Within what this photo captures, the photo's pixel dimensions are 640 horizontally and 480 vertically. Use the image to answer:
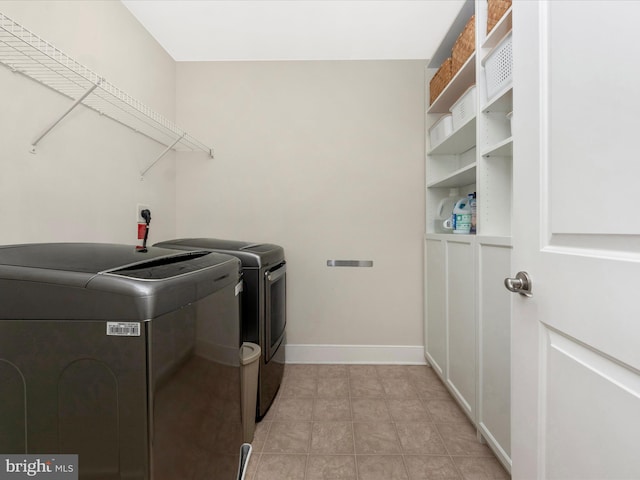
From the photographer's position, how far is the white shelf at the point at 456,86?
1650mm

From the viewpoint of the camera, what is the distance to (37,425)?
621mm

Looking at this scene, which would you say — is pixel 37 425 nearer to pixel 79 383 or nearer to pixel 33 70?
pixel 79 383

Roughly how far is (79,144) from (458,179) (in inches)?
86.9

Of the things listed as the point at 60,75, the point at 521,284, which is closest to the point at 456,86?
the point at 521,284

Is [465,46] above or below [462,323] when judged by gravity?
above

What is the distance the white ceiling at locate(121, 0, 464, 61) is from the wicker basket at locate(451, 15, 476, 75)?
0.30 m

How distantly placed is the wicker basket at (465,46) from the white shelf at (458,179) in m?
0.63

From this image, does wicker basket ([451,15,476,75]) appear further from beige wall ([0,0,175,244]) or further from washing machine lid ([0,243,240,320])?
beige wall ([0,0,175,244])

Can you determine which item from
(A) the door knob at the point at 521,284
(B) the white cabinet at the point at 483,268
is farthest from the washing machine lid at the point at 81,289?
(B) the white cabinet at the point at 483,268

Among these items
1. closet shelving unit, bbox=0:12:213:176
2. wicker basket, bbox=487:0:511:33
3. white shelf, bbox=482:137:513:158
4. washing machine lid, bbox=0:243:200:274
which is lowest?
washing machine lid, bbox=0:243:200:274

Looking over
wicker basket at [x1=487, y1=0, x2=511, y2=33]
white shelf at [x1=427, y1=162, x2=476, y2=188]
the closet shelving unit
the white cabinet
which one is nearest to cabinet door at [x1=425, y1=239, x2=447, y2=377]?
the white cabinet

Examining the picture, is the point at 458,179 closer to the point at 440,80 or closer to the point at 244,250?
the point at 440,80

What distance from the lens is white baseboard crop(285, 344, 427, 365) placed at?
241 cm

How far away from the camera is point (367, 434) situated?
1589mm
